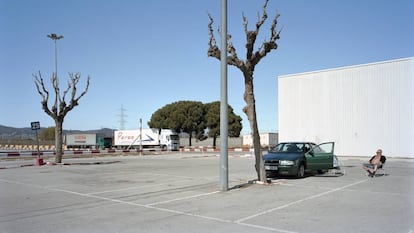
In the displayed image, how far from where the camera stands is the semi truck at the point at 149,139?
62.2 metres

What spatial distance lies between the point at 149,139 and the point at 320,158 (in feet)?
168

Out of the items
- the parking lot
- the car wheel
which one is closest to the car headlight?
the car wheel

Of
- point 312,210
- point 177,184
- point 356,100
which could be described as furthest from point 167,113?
point 312,210

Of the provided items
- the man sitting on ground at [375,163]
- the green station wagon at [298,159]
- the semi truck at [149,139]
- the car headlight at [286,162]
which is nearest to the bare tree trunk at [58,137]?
the green station wagon at [298,159]

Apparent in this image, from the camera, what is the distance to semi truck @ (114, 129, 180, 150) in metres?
62.2

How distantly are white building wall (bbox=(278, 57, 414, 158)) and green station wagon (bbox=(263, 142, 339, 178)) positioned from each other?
64.4 feet

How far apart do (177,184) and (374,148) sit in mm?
27099

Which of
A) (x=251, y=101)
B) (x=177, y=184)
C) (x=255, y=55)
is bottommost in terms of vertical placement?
(x=177, y=184)

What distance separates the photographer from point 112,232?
6.81 metres

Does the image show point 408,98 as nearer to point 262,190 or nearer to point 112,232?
point 262,190

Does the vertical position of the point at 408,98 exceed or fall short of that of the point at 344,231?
it exceeds it

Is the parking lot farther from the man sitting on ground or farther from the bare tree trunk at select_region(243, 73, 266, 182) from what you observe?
the man sitting on ground

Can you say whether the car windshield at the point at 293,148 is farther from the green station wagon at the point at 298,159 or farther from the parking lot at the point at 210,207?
the parking lot at the point at 210,207

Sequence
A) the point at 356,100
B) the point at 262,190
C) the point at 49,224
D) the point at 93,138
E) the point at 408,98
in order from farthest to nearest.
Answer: the point at 93,138, the point at 356,100, the point at 408,98, the point at 262,190, the point at 49,224
